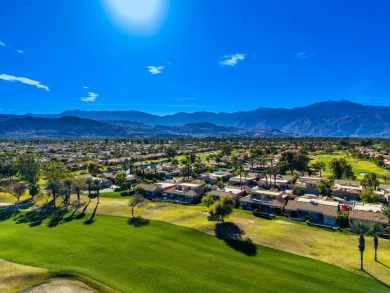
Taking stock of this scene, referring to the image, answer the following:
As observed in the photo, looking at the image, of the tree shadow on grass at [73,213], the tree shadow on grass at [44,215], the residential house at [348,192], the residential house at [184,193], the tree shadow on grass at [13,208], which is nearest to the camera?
the tree shadow on grass at [44,215]

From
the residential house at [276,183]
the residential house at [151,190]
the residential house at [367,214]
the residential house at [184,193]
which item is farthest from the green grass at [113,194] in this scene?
the residential house at [367,214]

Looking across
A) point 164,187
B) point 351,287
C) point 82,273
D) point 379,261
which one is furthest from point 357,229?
point 164,187

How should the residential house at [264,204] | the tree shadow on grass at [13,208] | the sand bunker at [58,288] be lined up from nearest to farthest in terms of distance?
1. the sand bunker at [58,288]
2. the tree shadow on grass at [13,208]
3. the residential house at [264,204]

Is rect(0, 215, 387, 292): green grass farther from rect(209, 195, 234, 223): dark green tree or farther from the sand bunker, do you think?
rect(209, 195, 234, 223): dark green tree

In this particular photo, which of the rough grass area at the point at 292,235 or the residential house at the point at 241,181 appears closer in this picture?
the rough grass area at the point at 292,235

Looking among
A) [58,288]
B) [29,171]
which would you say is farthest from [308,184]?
[29,171]

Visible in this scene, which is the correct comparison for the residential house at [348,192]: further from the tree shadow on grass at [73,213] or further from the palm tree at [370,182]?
the tree shadow on grass at [73,213]
